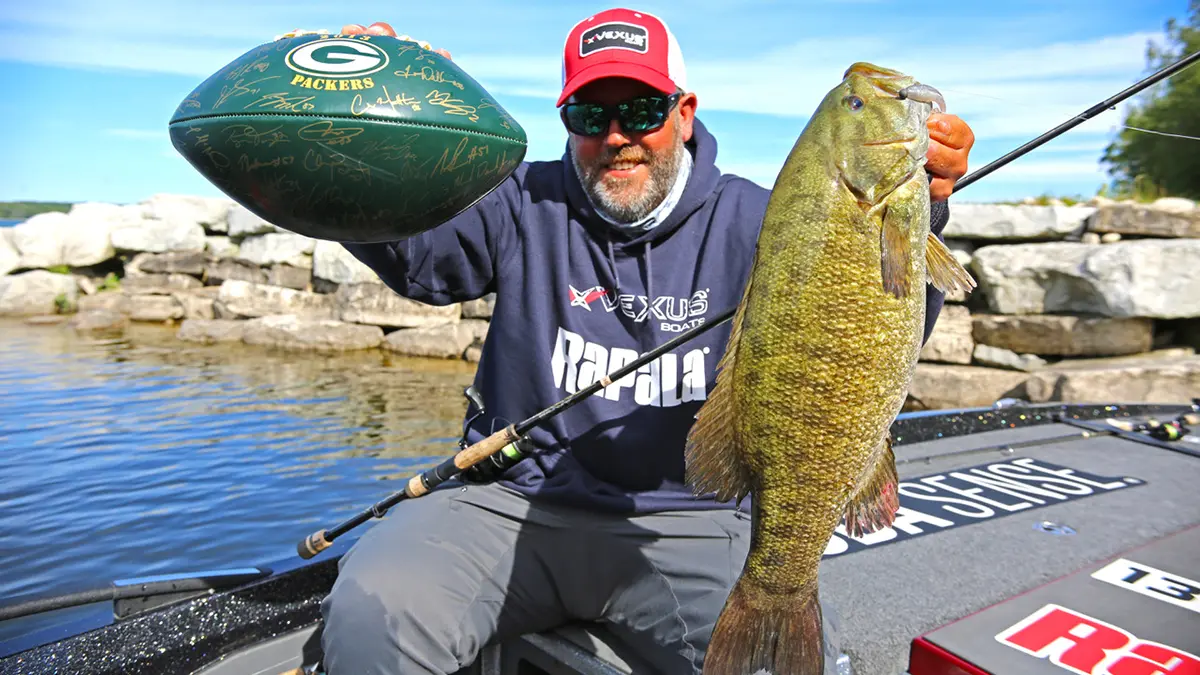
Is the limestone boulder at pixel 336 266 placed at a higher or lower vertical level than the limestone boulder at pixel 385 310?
higher

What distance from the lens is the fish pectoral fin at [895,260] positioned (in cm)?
184

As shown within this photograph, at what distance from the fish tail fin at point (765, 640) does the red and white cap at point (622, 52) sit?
203 centimetres

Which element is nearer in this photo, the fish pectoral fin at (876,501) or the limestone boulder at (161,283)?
the fish pectoral fin at (876,501)

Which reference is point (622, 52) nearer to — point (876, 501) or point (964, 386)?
point (876, 501)

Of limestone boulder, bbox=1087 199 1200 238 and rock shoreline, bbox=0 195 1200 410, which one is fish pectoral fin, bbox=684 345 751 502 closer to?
rock shoreline, bbox=0 195 1200 410

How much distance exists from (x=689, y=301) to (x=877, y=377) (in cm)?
134

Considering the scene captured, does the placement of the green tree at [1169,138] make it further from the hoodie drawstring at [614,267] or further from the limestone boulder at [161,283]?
the limestone boulder at [161,283]

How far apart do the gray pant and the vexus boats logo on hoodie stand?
0.72 metres

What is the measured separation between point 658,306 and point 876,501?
1.28m

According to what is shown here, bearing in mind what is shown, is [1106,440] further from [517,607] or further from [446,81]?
[446,81]

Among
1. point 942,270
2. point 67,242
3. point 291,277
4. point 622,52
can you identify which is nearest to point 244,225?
point 291,277

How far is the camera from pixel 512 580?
9.42 ft

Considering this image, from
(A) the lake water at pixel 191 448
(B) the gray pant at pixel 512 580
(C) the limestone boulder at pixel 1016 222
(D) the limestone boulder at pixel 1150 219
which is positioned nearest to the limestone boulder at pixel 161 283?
(A) the lake water at pixel 191 448

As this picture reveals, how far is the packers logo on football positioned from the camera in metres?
2.13
